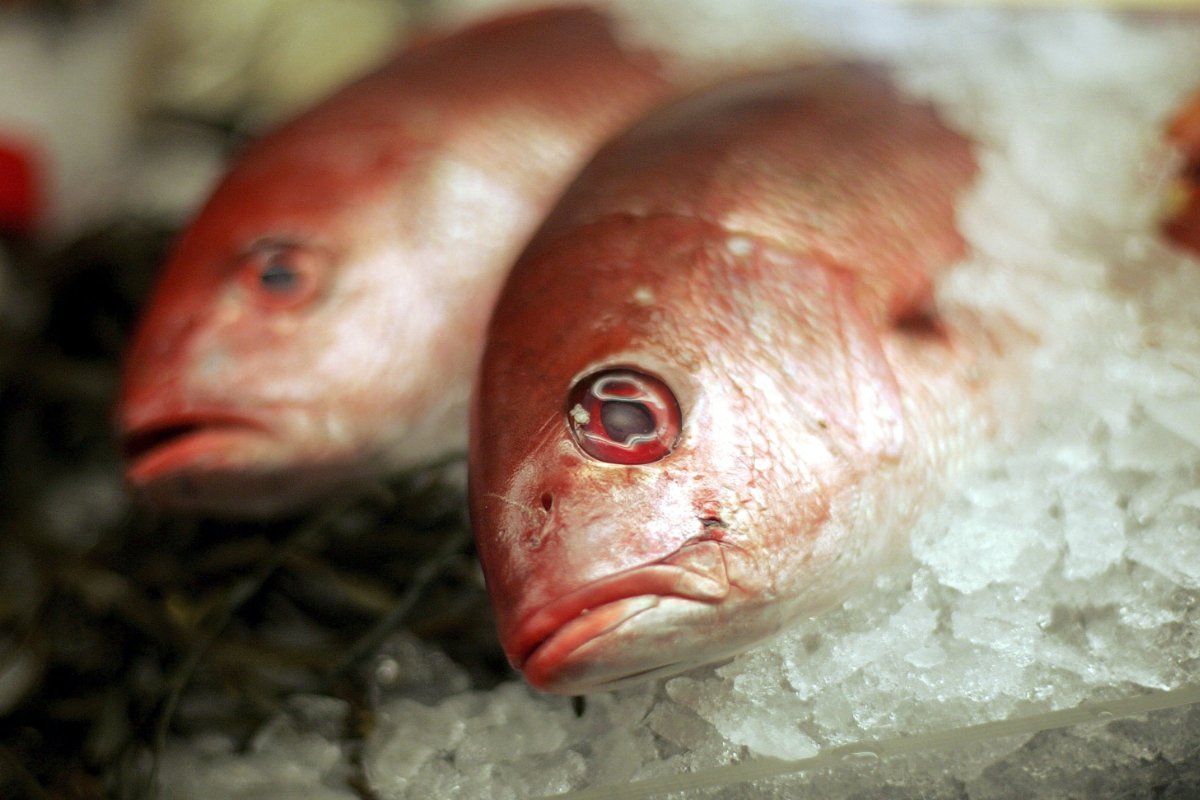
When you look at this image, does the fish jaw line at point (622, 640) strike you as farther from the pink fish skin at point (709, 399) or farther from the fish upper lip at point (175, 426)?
the fish upper lip at point (175, 426)

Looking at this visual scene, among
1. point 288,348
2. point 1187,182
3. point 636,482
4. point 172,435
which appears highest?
point 1187,182

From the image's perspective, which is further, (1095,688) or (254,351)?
(254,351)

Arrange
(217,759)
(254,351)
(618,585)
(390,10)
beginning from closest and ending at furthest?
Answer: (618,585)
(217,759)
(254,351)
(390,10)

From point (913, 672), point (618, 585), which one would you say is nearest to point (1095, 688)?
point (913, 672)

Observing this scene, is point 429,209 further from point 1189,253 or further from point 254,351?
point 1189,253

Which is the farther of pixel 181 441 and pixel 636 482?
pixel 181 441

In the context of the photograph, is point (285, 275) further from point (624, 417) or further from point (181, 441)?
point (624, 417)

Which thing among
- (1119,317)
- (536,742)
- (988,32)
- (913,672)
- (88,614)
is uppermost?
(988,32)

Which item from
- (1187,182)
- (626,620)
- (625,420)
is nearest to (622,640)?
(626,620)
